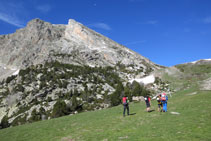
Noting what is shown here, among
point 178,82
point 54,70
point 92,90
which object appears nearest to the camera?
point 178,82

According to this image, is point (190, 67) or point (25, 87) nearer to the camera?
point (190, 67)

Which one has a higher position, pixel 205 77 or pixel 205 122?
pixel 205 77

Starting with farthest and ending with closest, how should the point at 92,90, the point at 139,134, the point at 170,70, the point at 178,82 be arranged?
the point at 92,90, the point at 170,70, the point at 178,82, the point at 139,134

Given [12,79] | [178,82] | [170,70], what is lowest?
[178,82]

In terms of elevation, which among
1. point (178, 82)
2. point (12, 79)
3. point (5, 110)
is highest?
point (12, 79)

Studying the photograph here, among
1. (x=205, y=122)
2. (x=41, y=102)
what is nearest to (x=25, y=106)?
(x=41, y=102)

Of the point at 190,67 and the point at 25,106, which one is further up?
the point at 190,67

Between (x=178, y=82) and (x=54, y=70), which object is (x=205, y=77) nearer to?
(x=178, y=82)

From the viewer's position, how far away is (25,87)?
6127 inches

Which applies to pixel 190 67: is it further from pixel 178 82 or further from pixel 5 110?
pixel 5 110

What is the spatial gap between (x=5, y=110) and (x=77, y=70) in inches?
3116

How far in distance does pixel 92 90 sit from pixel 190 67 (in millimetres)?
107832

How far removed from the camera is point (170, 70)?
165 feet

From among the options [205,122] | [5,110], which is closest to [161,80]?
[205,122]
